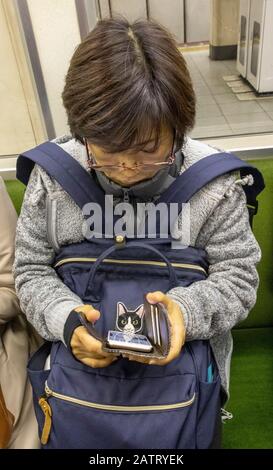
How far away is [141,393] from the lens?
0.78 metres

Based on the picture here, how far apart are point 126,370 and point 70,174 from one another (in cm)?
44

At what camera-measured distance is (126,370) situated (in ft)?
2.61

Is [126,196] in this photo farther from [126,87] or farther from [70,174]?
[126,87]

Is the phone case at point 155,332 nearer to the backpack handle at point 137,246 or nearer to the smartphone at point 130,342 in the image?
the smartphone at point 130,342

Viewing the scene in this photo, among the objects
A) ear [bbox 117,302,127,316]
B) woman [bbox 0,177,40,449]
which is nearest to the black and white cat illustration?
ear [bbox 117,302,127,316]

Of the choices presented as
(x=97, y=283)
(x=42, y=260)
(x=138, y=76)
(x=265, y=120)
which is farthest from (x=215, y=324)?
(x=265, y=120)

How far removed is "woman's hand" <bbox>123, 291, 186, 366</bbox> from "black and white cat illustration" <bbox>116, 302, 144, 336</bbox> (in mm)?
53

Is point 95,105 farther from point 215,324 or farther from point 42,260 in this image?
point 215,324

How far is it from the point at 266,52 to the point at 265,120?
33 centimetres

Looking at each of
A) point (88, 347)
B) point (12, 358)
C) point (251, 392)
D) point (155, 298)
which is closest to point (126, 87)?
point (155, 298)

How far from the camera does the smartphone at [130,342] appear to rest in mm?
645

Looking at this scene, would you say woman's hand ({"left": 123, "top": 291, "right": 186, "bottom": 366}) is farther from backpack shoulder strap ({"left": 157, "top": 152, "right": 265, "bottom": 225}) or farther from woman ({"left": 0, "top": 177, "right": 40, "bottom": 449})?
woman ({"left": 0, "top": 177, "right": 40, "bottom": 449})

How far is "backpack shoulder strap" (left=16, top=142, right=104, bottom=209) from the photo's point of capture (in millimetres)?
834
